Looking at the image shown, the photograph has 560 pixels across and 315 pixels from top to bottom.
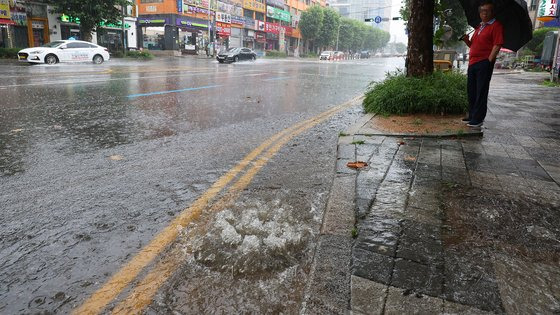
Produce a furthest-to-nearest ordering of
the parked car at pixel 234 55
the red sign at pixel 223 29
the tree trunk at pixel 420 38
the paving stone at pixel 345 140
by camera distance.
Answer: the red sign at pixel 223 29, the parked car at pixel 234 55, the tree trunk at pixel 420 38, the paving stone at pixel 345 140

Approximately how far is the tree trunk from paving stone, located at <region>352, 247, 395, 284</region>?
7285 mm

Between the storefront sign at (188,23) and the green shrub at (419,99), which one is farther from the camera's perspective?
the storefront sign at (188,23)

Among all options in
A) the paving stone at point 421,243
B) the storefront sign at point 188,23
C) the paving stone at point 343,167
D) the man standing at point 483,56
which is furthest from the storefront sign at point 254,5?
the paving stone at point 421,243

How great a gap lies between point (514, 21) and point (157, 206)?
583cm

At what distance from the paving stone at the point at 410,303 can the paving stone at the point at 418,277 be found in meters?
0.05

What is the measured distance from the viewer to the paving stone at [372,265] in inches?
85.8

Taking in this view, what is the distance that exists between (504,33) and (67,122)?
707 centimetres

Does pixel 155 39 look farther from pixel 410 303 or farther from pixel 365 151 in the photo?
pixel 410 303

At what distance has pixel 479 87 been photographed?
589 cm

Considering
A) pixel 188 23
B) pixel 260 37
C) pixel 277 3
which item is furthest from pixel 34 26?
pixel 277 3

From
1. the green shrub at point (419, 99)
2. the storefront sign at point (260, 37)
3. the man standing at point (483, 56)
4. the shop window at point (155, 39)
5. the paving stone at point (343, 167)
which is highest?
the storefront sign at point (260, 37)

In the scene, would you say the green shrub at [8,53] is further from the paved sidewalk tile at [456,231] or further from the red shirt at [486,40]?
the red shirt at [486,40]

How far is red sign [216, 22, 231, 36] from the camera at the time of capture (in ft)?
171

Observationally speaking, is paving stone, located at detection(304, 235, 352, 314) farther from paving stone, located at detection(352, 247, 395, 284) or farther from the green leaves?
the green leaves
